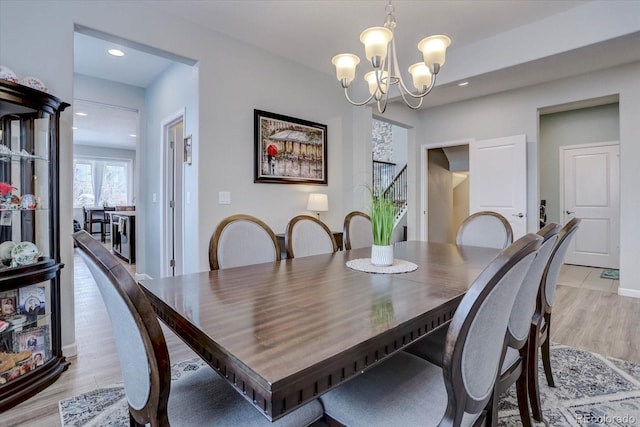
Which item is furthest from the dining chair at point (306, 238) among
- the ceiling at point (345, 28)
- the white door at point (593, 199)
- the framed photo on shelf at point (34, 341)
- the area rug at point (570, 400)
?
the white door at point (593, 199)

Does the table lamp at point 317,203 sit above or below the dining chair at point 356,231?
above

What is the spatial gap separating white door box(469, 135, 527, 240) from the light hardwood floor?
1.10 metres

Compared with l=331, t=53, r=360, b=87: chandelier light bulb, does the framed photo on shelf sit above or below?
below

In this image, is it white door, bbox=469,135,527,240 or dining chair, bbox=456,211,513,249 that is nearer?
dining chair, bbox=456,211,513,249

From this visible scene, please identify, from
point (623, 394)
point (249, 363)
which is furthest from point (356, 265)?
point (623, 394)

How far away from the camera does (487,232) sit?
2.73 metres

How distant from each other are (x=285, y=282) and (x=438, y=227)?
18.0 ft

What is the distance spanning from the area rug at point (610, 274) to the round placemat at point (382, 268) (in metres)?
4.64

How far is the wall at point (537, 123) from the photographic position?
3729 mm

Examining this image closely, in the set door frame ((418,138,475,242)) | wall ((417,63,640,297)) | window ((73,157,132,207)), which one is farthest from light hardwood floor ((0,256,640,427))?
window ((73,157,132,207))

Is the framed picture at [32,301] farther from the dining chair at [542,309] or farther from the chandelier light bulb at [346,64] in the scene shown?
the dining chair at [542,309]

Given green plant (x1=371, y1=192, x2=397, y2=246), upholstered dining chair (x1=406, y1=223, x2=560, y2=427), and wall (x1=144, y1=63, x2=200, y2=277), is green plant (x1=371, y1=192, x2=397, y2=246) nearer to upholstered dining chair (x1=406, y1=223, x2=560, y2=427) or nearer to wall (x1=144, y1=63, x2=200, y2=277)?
upholstered dining chair (x1=406, y1=223, x2=560, y2=427)

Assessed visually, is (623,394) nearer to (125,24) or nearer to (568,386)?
(568,386)

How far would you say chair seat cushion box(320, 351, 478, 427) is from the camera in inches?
36.4
